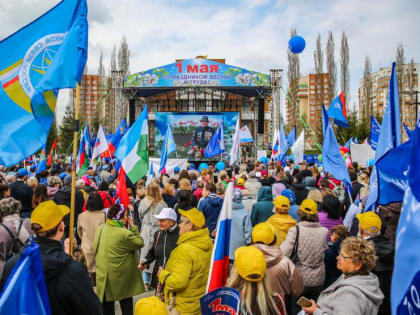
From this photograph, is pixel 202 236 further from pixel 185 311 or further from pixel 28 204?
pixel 28 204

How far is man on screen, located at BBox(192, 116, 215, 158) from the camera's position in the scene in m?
31.8

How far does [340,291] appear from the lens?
2.63 m

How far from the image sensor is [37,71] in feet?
13.0

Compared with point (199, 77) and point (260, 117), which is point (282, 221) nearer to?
point (199, 77)


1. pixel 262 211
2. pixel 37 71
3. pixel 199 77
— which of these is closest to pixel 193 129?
pixel 199 77

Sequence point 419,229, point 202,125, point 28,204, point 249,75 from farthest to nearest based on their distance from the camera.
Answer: point 202,125 → point 249,75 → point 28,204 → point 419,229

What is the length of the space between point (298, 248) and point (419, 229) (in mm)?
2529

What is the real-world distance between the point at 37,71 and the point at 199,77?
83.6 feet

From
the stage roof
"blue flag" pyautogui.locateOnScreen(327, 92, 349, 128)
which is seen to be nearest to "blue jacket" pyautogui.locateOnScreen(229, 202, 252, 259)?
"blue flag" pyautogui.locateOnScreen(327, 92, 349, 128)

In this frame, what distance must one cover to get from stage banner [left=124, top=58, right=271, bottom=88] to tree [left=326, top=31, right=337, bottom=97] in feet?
53.3

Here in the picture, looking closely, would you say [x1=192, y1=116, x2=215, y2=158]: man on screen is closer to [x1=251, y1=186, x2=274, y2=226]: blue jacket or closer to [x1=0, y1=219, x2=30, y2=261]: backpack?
[x1=251, y1=186, x2=274, y2=226]: blue jacket

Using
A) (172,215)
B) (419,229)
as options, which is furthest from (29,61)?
(419,229)

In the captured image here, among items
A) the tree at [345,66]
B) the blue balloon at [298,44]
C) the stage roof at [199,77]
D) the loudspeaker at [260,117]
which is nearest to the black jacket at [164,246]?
the blue balloon at [298,44]

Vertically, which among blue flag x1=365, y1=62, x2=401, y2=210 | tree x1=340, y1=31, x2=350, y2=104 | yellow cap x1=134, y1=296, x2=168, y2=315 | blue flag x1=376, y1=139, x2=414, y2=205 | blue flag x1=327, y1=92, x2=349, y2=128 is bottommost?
yellow cap x1=134, y1=296, x2=168, y2=315
